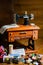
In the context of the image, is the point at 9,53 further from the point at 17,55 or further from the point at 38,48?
the point at 38,48

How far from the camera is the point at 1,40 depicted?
4.30m

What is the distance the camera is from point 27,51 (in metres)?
3.89

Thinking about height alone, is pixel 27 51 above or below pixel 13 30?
below

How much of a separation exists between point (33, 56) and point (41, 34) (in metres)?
1.37

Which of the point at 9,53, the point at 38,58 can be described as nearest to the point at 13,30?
the point at 9,53

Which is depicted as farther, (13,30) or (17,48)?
(17,48)

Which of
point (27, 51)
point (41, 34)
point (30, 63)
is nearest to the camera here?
point (30, 63)

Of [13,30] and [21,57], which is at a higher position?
[13,30]

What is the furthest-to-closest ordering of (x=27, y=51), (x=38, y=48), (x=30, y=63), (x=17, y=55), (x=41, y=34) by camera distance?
1. (x=41, y=34)
2. (x=38, y=48)
3. (x=27, y=51)
4. (x=17, y=55)
5. (x=30, y=63)

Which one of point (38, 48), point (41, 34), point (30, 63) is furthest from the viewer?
point (41, 34)

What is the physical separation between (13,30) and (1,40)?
0.64 meters

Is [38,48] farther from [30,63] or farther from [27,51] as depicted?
[30,63]

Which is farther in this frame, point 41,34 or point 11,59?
point 41,34

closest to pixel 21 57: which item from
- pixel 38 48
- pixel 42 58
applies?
pixel 42 58
